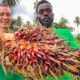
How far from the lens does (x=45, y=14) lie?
546 centimetres

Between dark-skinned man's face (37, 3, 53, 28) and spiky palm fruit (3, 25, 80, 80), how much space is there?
122cm

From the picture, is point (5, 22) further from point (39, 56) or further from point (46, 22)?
point (39, 56)

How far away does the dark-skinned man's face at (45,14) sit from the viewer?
546cm

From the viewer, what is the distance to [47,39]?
13.7ft

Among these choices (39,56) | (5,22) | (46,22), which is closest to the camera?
(39,56)

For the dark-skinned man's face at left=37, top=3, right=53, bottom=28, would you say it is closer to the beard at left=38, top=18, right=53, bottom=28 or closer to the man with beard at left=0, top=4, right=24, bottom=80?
the beard at left=38, top=18, right=53, bottom=28

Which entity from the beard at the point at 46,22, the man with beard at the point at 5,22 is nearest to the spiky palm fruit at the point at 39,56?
the man with beard at the point at 5,22

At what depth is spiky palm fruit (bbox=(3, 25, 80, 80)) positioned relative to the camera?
4.04 m

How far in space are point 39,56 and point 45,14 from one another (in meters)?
1.47

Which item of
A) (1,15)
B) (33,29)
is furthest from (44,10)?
(33,29)

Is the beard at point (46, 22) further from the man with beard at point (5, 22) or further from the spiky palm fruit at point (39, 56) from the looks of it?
Result: the spiky palm fruit at point (39, 56)

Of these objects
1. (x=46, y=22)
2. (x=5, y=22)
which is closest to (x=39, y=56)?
(x=5, y=22)

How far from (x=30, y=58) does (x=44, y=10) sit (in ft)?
5.05

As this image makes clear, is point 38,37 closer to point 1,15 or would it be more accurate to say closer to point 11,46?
point 11,46
